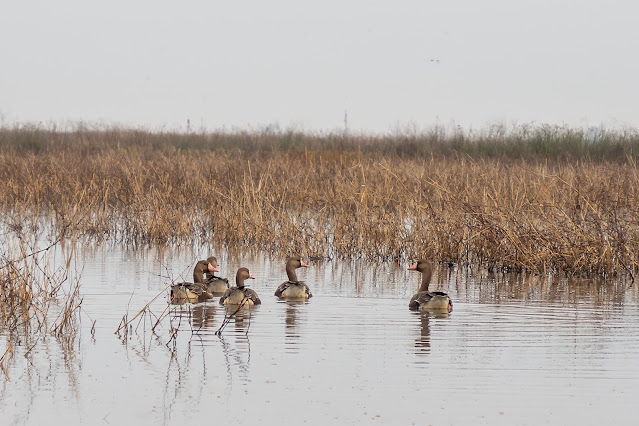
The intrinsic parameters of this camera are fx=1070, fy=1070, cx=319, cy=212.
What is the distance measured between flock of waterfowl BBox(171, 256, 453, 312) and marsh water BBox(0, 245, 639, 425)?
0.17m

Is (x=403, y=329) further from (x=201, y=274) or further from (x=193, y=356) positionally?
(x=201, y=274)

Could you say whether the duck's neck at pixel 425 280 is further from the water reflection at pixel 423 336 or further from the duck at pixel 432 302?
the water reflection at pixel 423 336

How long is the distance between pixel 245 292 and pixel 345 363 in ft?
9.45

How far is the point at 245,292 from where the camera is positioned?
10039 mm

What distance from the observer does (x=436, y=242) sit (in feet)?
44.6

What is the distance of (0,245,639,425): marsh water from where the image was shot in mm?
5973

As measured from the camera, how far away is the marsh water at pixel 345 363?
597cm

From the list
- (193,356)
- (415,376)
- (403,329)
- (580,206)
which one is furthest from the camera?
(580,206)

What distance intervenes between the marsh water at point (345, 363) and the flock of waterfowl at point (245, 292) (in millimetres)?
173

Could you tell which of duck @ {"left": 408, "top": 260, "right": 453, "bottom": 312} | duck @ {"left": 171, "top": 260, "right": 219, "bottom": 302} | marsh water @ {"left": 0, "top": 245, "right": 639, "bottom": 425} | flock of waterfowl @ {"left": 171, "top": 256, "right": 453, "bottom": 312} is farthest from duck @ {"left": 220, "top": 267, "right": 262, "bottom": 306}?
duck @ {"left": 408, "top": 260, "right": 453, "bottom": 312}

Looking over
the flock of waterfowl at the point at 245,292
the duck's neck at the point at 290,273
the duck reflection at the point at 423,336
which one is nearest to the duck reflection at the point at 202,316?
the flock of waterfowl at the point at 245,292

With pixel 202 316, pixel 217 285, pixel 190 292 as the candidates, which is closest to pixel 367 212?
pixel 217 285

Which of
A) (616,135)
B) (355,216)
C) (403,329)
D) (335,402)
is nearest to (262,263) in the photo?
(355,216)

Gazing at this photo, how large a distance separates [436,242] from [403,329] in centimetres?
474
